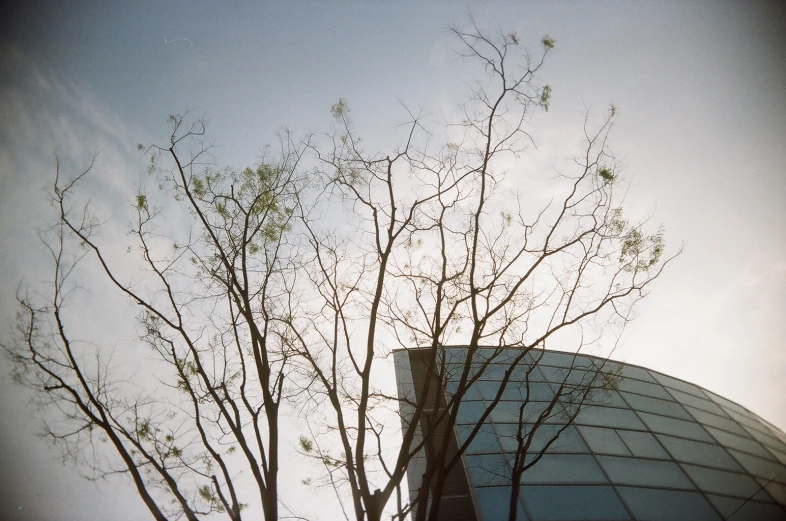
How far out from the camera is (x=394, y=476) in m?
4.41

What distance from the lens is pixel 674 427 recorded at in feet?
36.0

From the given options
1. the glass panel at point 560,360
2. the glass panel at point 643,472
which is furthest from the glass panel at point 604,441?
the glass panel at point 560,360

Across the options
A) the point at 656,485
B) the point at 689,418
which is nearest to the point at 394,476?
the point at 656,485

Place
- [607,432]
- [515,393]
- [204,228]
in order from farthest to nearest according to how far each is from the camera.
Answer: [515,393], [607,432], [204,228]

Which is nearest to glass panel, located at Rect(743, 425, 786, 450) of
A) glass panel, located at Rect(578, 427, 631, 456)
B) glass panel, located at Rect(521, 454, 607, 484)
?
glass panel, located at Rect(578, 427, 631, 456)

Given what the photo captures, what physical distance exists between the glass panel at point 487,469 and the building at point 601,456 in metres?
0.03

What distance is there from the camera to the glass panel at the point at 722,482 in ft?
29.8

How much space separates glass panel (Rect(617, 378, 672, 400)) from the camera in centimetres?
1229

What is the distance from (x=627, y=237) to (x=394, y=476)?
6022mm

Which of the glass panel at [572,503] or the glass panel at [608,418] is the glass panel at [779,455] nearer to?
the glass panel at [608,418]

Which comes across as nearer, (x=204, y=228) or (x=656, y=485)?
(x=204, y=228)

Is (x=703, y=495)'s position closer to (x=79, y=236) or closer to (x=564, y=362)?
(x=564, y=362)

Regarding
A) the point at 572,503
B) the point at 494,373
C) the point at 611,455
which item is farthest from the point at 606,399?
the point at 572,503

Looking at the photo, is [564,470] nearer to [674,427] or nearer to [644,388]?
[674,427]
